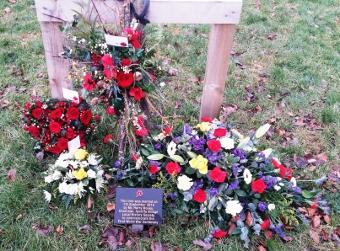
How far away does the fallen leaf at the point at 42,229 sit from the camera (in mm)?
2439

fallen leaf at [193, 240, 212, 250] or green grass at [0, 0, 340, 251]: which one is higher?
green grass at [0, 0, 340, 251]

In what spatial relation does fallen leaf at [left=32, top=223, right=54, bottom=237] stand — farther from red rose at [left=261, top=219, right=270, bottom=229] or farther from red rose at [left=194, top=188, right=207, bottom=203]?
red rose at [left=261, top=219, right=270, bottom=229]

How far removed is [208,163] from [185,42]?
8.10 feet

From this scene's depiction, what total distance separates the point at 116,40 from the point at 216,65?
2.91 ft

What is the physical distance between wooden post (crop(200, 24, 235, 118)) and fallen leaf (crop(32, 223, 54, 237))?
156cm

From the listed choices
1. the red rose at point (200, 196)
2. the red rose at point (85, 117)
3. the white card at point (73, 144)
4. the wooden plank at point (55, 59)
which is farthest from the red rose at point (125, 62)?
the red rose at point (200, 196)

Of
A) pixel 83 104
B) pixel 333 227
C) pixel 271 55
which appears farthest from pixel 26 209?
pixel 271 55

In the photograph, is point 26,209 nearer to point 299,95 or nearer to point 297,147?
point 297,147

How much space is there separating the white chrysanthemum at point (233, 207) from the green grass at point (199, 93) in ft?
0.70

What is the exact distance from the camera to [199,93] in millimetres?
3840

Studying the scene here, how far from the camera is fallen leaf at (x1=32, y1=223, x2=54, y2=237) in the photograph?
2439mm

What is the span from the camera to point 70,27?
2.28 meters

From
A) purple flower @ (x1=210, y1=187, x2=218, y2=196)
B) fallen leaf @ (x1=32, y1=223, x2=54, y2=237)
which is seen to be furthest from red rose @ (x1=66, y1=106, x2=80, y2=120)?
purple flower @ (x1=210, y1=187, x2=218, y2=196)

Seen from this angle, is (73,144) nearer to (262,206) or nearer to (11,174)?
(11,174)
